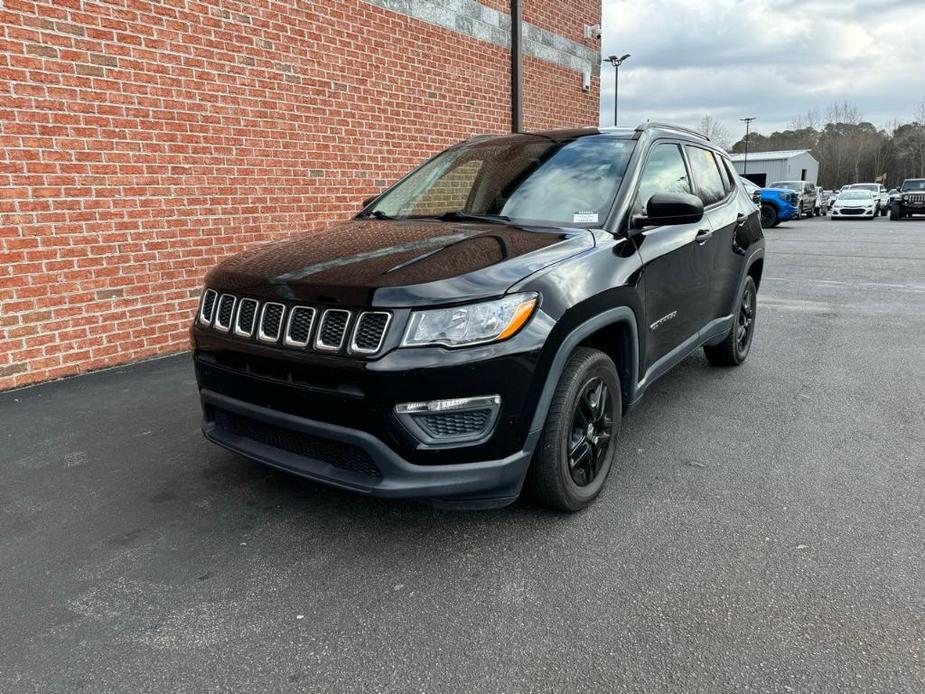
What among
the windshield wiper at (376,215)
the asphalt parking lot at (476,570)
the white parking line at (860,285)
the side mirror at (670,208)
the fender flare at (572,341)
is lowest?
the white parking line at (860,285)

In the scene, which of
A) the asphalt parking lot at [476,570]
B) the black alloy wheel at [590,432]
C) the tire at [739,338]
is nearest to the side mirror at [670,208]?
the black alloy wheel at [590,432]

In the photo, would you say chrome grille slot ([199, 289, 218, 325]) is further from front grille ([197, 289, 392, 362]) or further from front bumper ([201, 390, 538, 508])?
front bumper ([201, 390, 538, 508])

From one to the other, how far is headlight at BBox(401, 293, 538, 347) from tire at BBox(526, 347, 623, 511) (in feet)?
1.43

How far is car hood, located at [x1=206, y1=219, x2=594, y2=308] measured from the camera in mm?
2466

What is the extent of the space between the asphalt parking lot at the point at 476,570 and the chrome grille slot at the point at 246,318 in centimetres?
89

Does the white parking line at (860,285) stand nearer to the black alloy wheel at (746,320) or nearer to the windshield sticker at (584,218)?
the black alloy wheel at (746,320)

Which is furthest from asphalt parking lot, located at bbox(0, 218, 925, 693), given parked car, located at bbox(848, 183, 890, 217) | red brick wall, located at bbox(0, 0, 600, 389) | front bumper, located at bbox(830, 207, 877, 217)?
parked car, located at bbox(848, 183, 890, 217)

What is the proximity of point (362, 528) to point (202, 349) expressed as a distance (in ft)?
3.58

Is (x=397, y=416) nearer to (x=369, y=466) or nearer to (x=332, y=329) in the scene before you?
(x=369, y=466)

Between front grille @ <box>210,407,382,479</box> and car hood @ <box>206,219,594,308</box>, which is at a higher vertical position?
car hood @ <box>206,219,594,308</box>

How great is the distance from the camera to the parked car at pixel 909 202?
28.3m

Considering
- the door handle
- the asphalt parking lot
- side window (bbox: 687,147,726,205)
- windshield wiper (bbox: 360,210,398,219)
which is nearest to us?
the asphalt parking lot

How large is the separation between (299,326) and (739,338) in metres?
4.12

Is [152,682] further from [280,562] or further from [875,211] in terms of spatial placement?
[875,211]
